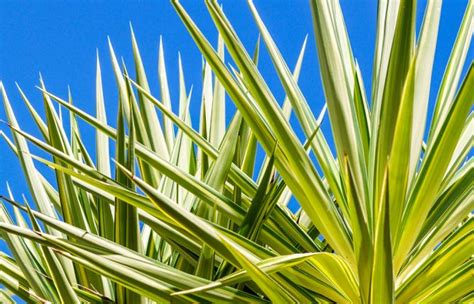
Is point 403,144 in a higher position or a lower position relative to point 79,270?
higher

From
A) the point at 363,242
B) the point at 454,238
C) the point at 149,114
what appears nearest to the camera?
the point at 363,242

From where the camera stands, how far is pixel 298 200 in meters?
1.46

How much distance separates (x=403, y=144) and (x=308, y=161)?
0.65ft

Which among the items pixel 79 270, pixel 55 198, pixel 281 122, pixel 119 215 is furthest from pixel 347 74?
pixel 55 198

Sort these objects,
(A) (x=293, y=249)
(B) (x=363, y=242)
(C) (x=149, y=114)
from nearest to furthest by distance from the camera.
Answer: (B) (x=363, y=242), (A) (x=293, y=249), (C) (x=149, y=114)

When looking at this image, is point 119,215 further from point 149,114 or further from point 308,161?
point 149,114

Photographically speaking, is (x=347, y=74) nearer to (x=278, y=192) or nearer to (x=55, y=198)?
(x=278, y=192)

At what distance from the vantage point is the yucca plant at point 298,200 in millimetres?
1305

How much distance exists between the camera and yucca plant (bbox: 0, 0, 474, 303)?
130 centimetres

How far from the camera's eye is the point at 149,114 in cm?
209

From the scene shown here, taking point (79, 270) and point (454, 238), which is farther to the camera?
point (79, 270)

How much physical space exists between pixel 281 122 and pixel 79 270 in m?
0.54

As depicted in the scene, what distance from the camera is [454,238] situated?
1.41m

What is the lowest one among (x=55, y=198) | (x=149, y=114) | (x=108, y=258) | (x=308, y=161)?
(x=108, y=258)
